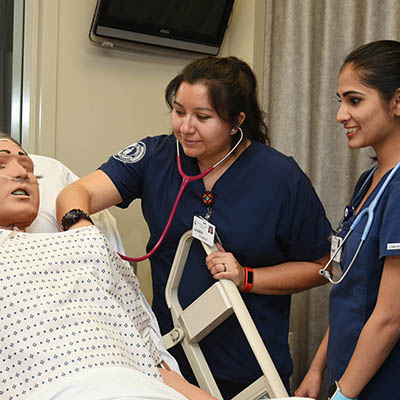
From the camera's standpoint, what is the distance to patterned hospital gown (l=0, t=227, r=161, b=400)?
113 centimetres

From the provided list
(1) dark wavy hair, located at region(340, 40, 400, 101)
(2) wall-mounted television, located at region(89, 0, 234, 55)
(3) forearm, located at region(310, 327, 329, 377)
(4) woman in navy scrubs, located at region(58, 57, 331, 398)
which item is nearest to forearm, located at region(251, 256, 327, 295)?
(4) woman in navy scrubs, located at region(58, 57, 331, 398)

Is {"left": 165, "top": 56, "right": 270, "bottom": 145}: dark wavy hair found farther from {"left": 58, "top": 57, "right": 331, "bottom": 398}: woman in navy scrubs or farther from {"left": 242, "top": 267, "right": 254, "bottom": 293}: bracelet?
{"left": 242, "top": 267, "right": 254, "bottom": 293}: bracelet

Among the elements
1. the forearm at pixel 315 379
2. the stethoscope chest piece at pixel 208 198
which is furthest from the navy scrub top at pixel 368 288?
the stethoscope chest piece at pixel 208 198

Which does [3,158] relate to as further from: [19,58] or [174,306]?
[19,58]

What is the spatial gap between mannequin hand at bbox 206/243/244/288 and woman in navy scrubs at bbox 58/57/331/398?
0.13 feet

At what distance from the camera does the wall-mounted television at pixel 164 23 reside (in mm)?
2359

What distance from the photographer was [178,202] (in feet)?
5.65

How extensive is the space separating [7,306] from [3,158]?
504mm

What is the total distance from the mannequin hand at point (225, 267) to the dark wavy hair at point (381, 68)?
60cm

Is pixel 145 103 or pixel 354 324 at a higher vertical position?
pixel 145 103

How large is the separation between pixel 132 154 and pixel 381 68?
0.83 meters

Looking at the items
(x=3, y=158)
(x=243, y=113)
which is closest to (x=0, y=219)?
(x=3, y=158)

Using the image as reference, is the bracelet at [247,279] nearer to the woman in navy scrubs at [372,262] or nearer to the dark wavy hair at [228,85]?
the woman in navy scrubs at [372,262]

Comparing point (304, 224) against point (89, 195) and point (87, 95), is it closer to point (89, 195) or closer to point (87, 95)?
point (89, 195)
